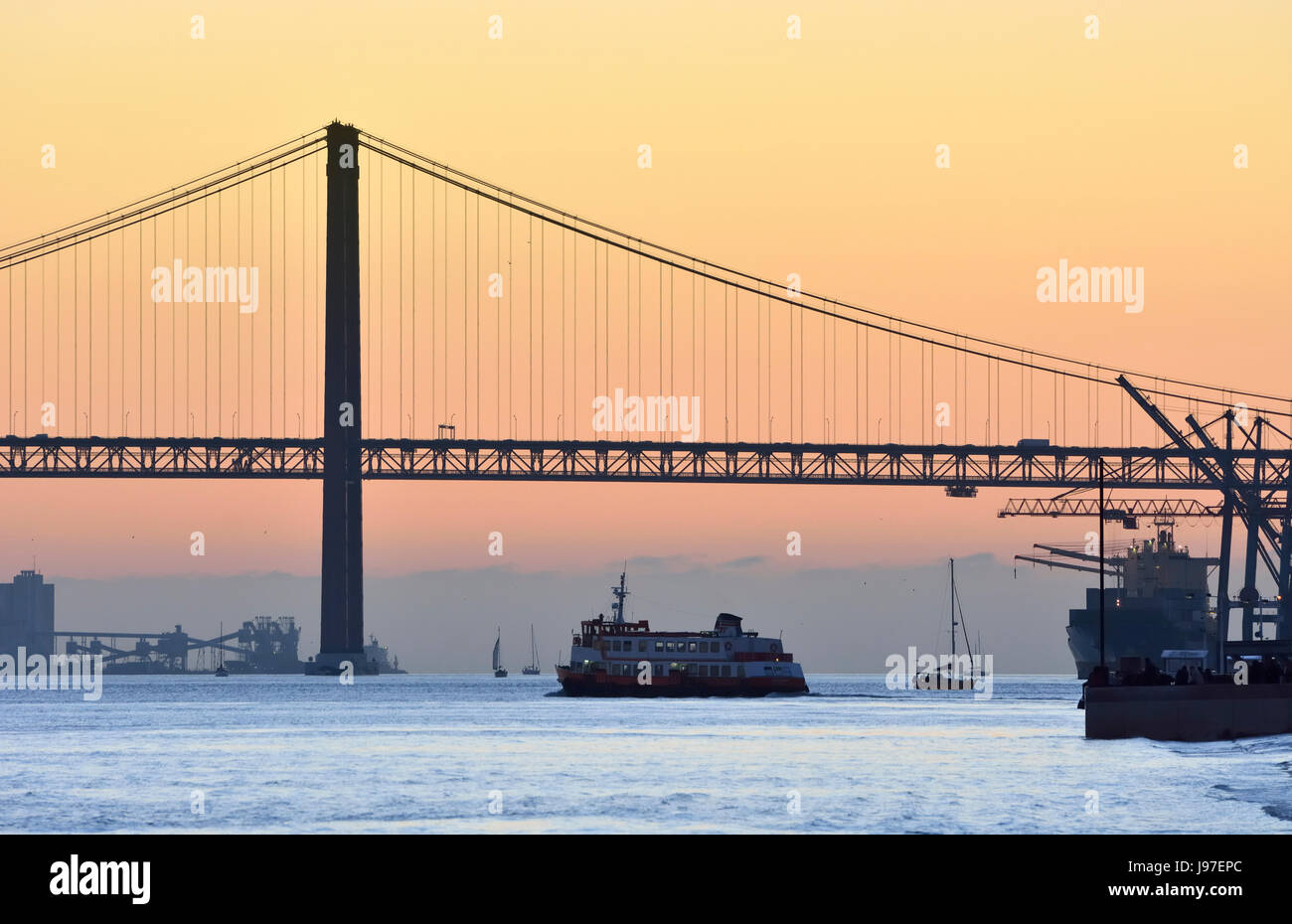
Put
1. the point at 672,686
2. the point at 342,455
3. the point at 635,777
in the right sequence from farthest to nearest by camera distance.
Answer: the point at 342,455
the point at 672,686
the point at 635,777

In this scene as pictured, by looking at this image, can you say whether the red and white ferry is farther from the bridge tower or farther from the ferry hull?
the bridge tower

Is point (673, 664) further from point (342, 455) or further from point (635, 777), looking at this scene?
point (635, 777)

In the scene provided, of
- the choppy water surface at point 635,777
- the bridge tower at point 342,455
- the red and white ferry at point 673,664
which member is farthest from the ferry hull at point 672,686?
the choppy water surface at point 635,777

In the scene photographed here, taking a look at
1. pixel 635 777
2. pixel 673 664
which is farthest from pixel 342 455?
pixel 635 777

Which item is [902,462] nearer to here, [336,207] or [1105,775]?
[336,207]

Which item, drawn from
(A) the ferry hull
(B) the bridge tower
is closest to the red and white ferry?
(A) the ferry hull
